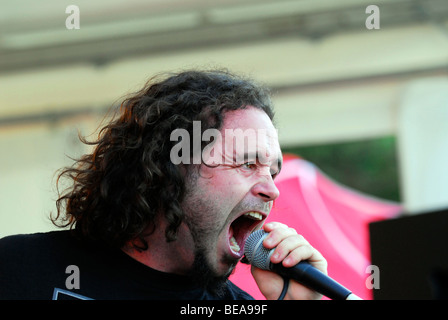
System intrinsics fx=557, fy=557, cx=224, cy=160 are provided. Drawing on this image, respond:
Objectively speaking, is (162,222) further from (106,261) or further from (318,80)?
(318,80)

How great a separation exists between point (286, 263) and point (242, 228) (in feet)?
1.29

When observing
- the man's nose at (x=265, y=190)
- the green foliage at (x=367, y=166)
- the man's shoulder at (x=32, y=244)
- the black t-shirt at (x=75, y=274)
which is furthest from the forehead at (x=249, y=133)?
the green foliage at (x=367, y=166)

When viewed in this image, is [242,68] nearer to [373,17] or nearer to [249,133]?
[373,17]

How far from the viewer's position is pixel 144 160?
1.90 m

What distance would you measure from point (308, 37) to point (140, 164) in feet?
10.1

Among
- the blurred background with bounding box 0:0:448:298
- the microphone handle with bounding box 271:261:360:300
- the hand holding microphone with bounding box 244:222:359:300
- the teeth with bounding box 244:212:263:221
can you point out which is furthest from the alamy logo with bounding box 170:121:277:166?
the blurred background with bounding box 0:0:448:298

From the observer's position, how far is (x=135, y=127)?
6.68ft

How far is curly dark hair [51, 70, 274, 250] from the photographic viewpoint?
5.98 ft

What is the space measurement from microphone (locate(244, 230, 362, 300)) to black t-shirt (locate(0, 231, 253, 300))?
0.25 m

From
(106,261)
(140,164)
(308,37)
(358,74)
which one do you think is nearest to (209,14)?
(308,37)

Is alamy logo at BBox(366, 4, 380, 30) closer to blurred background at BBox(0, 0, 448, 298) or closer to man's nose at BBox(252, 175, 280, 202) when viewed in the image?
blurred background at BBox(0, 0, 448, 298)

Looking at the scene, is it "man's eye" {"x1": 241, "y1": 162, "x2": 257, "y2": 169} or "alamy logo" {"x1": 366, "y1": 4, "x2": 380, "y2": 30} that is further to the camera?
"alamy logo" {"x1": 366, "y1": 4, "x2": 380, "y2": 30}

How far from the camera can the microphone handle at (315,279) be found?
4.53 feet

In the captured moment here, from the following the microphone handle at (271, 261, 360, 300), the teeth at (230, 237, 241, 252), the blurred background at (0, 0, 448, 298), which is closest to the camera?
the microphone handle at (271, 261, 360, 300)
